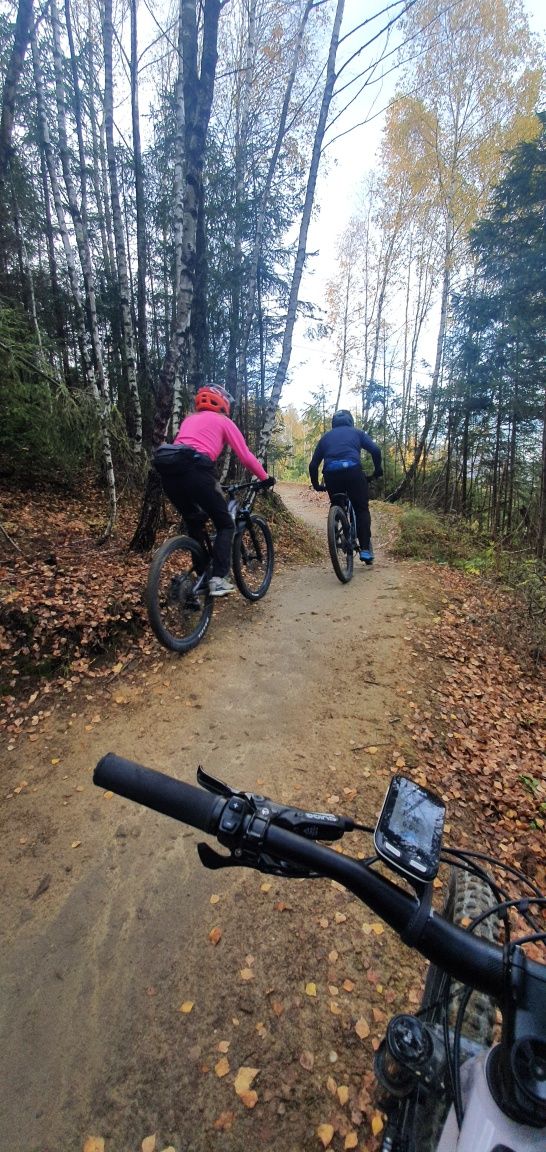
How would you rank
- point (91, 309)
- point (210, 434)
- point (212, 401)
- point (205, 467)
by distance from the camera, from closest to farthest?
Answer: point (205, 467)
point (210, 434)
point (212, 401)
point (91, 309)

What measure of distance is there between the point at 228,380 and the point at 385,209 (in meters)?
11.4

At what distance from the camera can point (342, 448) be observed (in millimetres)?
6223

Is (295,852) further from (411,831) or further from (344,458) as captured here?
(344,458)

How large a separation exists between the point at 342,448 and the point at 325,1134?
6017 millimetres

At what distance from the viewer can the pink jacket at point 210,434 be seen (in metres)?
4.20

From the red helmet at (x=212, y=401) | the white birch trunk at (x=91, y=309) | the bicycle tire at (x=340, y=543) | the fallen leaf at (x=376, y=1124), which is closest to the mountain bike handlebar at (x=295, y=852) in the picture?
the fallen leaf at (x=376, y=1124)

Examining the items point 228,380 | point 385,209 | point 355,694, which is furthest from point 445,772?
point 385,209

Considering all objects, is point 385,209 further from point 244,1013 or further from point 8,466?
point 244,1013

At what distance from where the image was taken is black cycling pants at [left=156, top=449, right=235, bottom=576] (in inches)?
160

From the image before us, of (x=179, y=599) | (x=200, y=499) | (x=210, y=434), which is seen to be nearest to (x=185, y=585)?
(x=179, y=599)

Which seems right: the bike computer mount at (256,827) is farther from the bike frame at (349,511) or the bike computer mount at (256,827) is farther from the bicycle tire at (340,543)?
the bike frame at (349,511)

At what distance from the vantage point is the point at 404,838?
2.89ft

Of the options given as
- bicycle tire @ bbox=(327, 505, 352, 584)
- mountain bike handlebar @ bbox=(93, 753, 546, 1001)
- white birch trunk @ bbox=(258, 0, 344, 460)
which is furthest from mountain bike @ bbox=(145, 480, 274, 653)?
white birch trunk @ bbox=(258, 0, 344, 460)

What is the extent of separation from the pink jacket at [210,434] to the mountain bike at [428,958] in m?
3.68
